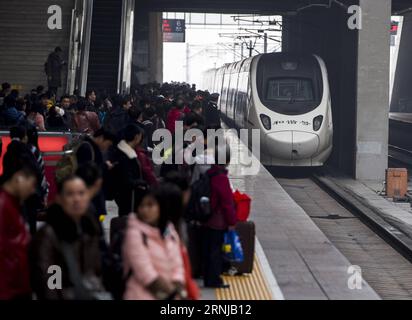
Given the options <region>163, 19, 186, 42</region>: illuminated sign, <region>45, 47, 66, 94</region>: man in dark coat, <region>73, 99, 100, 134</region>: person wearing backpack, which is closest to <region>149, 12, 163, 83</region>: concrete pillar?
<region>163, 19, 186, 42</region>: illuminated sign

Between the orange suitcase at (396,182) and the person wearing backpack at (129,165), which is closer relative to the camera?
the person wearing backpack at (129,165)

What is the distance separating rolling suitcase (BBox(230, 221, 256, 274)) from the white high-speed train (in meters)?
14.2

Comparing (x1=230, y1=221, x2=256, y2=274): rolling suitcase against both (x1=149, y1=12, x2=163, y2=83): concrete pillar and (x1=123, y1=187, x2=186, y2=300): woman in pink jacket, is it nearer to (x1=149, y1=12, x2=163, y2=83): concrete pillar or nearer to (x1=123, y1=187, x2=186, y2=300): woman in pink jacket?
(x1=123, y1=187, x2=186, y2=300): woman in pink jacket

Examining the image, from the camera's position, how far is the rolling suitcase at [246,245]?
35.3ft

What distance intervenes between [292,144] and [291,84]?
1805 millimetres

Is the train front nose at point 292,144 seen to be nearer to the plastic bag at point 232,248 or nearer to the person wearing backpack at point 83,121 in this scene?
the person wearing backpack at point 83,121

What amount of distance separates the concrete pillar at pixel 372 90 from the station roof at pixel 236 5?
762 centimetres

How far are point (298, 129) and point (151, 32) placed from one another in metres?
28.8

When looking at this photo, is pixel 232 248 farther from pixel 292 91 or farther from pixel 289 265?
pixel 292 91

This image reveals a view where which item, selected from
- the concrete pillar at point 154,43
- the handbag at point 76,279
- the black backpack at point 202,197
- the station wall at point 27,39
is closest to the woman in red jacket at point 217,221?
the black backpack at point 202,197

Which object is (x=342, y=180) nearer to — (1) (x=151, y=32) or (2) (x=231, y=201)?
(2) (x=231, y=201)

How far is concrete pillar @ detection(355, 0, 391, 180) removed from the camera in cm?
2597

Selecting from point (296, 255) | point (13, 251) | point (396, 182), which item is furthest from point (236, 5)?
point (13, 251)

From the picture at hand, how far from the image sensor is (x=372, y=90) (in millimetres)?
26406
